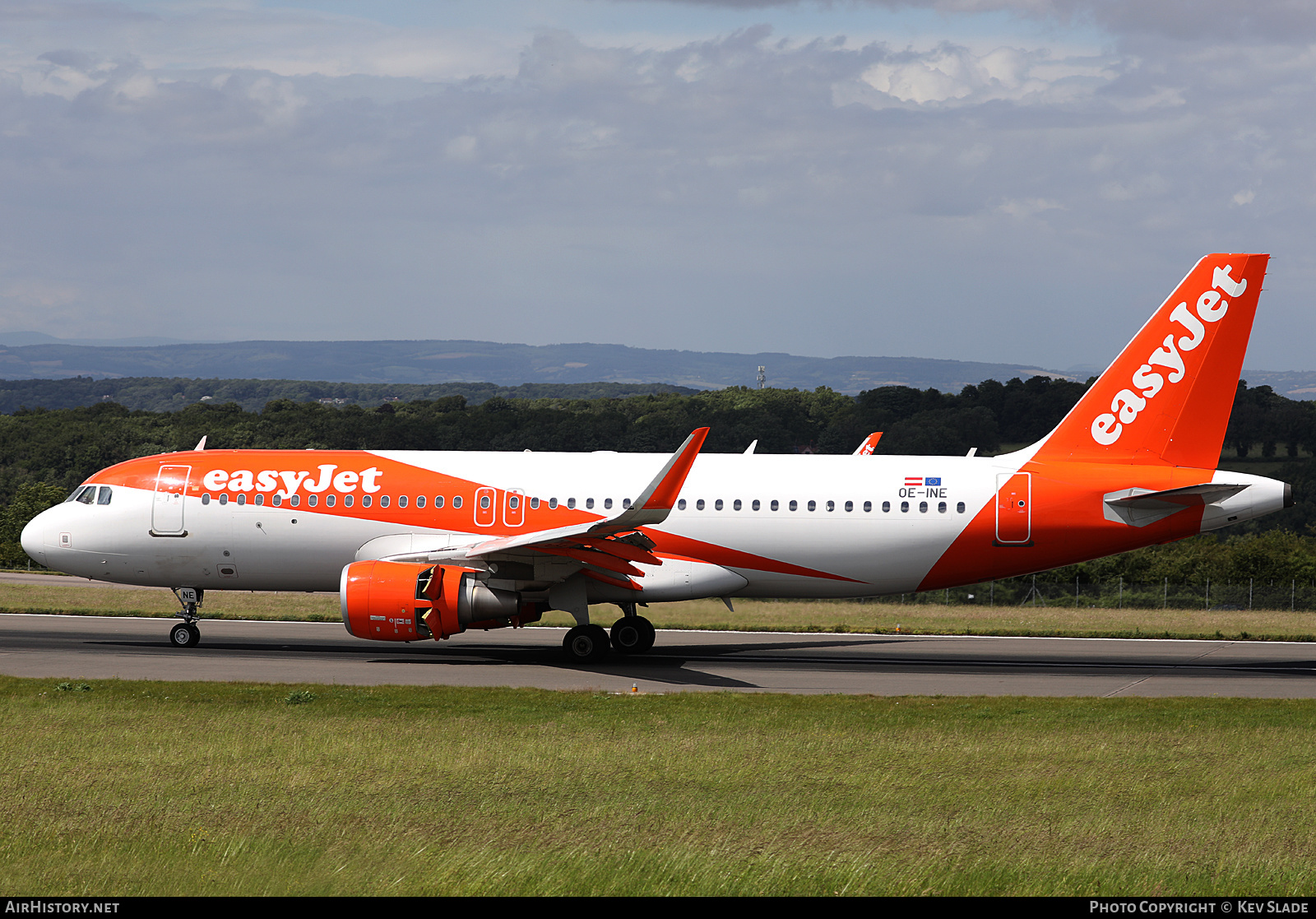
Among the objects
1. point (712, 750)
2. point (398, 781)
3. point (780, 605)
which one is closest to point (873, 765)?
point (712, 750)

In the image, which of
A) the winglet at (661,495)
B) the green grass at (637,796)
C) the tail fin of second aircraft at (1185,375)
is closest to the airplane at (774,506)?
the tail fin of second aircraft at (1185,375)

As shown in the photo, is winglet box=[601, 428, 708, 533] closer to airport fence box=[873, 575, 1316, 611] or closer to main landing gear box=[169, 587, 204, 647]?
main landing gear box=[169, 587, 204, 647]

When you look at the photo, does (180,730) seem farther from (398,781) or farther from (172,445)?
(172,445)

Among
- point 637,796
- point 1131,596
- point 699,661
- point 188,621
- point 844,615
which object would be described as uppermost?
point 637,796

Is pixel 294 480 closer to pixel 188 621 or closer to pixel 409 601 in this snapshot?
pixel 188 621

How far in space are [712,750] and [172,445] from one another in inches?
3426

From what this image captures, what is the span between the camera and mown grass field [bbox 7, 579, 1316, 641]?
33875mm

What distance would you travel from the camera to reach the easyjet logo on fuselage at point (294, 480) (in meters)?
26.3

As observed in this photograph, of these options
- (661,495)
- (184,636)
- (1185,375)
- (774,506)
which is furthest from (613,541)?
(1185,375)

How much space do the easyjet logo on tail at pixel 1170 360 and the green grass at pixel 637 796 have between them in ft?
27.3

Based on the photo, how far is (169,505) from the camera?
26469 millimetres

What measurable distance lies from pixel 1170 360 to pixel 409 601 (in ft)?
55.3

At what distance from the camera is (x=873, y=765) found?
14289 millimetres

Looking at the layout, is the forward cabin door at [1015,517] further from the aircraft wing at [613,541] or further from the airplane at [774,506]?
the aircraft wing at [613,541]
